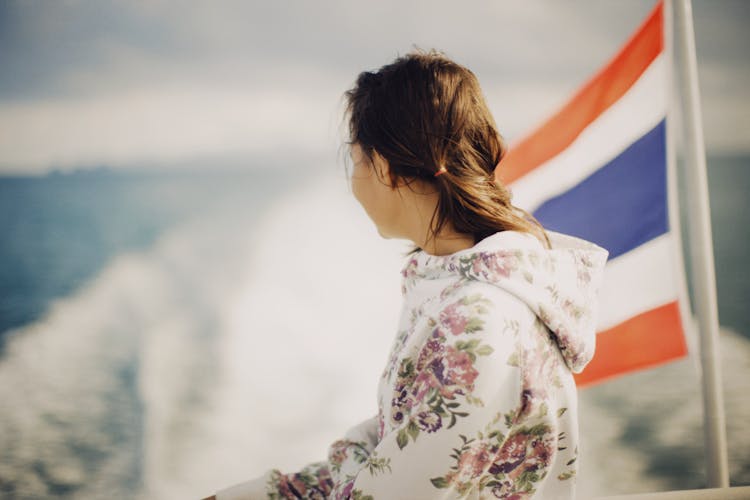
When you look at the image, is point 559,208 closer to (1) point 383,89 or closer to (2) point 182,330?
(1) point 383,89

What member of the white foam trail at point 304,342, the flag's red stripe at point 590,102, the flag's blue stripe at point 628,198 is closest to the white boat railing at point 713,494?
the flag's blue stripe at point 628,198

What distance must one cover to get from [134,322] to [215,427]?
164cm

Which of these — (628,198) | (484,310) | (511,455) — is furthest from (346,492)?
(628,198)

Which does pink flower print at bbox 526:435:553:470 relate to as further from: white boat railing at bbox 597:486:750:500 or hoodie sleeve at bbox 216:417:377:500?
hoodie sleeve at bbox 216:417:377:500

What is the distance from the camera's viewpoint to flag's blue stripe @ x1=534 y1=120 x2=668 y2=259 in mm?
1492

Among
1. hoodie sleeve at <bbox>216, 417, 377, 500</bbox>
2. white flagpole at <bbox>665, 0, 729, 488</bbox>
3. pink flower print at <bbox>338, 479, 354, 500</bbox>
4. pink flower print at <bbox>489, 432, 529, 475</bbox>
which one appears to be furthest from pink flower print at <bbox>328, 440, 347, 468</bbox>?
white flagpole at <bbox>665, 0, 729, 488</bbox>

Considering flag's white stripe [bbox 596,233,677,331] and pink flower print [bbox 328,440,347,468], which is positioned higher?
flag's white stripe [bbox 596,233,677,331]

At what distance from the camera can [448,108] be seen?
0.78 m

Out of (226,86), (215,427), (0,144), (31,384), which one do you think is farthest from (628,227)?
(0,144)

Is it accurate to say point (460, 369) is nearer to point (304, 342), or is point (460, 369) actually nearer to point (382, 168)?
point (382, 168)

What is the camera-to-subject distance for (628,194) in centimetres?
151

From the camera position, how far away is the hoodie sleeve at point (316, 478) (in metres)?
0.90

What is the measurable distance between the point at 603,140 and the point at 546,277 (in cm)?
98

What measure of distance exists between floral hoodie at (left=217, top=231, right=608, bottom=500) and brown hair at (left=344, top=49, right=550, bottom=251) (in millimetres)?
55
